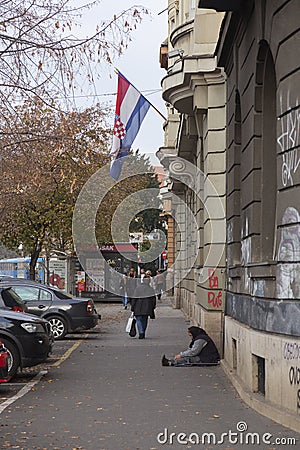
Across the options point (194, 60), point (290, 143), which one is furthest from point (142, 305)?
point (290, 143)

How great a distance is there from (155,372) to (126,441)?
280 inches

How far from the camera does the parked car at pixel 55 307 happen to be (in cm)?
2469

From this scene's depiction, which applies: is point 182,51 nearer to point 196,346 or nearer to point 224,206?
point 224,206

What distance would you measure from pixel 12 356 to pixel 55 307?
9543 millimetres

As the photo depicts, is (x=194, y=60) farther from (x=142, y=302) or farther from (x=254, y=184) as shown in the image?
(x=254, y=184)

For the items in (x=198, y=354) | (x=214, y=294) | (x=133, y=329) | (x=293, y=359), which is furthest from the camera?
(x=133, y=329)

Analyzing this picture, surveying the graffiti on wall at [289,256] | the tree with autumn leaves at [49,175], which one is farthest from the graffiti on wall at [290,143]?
the tree with autumn leaves at [49,175]

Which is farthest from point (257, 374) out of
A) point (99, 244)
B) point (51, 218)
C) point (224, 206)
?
point (99, 244)

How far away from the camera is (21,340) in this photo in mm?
15336

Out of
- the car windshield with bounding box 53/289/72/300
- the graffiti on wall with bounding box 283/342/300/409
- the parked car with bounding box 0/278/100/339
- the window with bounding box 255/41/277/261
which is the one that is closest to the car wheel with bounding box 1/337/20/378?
the window with bounding box 255/41/277/261

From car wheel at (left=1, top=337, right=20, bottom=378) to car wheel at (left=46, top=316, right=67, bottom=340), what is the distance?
9473 millimetres

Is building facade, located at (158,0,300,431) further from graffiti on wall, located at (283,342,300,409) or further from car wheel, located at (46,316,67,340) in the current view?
car wheel, located at (46,316,67,340)

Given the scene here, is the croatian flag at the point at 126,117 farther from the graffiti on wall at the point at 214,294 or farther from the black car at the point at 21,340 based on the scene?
the black car at the point at 21,340

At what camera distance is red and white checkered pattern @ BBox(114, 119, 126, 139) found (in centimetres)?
2692
